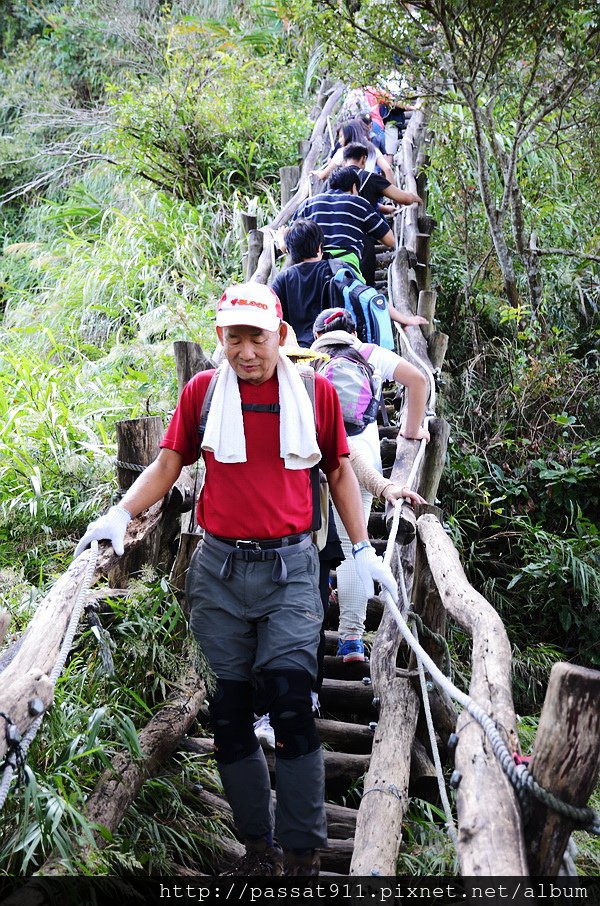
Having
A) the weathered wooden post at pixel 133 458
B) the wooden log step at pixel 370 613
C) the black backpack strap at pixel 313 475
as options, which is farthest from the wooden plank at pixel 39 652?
the wooden log step at pixel 370 613

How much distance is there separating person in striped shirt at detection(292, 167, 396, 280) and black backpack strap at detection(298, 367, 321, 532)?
2903 millimetres

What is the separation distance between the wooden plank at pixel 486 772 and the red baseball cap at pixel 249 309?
111 cm

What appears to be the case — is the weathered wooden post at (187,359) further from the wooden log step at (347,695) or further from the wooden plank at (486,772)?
the wooden plank at (486,772)

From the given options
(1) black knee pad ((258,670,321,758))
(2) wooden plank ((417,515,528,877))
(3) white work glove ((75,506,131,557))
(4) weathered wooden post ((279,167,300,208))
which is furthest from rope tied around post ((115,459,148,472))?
(4) weathered wooden post ((279,167,300,208))

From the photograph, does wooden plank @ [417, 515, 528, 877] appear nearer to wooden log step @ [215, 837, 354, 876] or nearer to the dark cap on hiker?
wooden log step @ [215, 837, 354, 876]

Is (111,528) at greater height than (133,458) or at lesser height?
lesser

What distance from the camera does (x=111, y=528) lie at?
2.82m

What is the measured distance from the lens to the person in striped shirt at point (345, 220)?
5805mm

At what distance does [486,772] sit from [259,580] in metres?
1.04

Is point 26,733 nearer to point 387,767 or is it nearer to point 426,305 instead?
point 387,767

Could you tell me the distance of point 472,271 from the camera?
845 cm

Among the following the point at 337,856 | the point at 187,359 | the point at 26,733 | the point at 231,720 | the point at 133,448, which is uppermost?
the point at 187,359

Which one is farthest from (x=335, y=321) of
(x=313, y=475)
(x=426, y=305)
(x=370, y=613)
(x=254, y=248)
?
Answer: (x=254, y=248)

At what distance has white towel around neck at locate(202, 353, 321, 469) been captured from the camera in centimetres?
270
